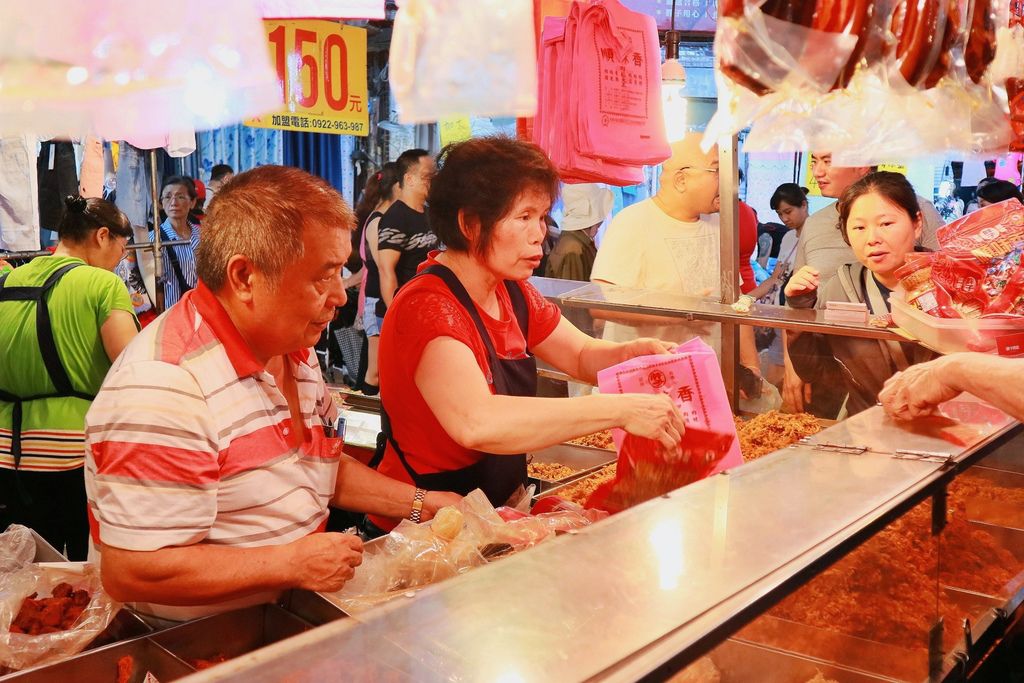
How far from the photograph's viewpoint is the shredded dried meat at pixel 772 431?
2.80m

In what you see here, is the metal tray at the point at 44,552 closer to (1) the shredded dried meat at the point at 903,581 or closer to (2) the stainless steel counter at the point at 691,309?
(1) the shredded dried meat at the point at 903,581

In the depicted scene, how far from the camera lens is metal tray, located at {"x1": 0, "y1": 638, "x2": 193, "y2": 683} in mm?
1423

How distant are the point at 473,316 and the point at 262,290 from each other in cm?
70

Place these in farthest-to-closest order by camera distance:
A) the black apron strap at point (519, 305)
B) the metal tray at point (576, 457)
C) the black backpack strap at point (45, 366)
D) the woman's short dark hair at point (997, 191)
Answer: the woman's short dark hair at point (997, 191) < the black backpack strap at point (45, 366) < the metal tray at point (576, 457) < the black apron strap at point (519, 305)

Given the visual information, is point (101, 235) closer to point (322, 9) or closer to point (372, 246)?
point (322, 9)

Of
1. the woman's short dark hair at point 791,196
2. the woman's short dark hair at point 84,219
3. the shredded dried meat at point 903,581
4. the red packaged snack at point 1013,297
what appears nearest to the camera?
the shredded dried meat at point 903,581

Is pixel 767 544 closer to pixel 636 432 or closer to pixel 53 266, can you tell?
pixel 636 432

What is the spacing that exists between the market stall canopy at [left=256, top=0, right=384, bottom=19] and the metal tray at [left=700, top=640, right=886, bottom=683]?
1781 mm

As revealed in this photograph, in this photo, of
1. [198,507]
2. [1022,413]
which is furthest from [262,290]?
[1022,413]

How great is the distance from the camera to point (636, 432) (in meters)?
2.12

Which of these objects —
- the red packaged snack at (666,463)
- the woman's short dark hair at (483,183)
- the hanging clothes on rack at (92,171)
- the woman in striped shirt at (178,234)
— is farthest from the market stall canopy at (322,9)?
the woman in striped shirt at (178,234)

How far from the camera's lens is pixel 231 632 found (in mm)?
1504

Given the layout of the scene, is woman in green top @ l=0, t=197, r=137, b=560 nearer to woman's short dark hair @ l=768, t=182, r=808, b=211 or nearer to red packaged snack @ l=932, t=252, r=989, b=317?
red packaged snack @ l=932, t=252, r=989, b=317

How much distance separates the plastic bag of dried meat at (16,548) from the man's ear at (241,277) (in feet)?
2.88
